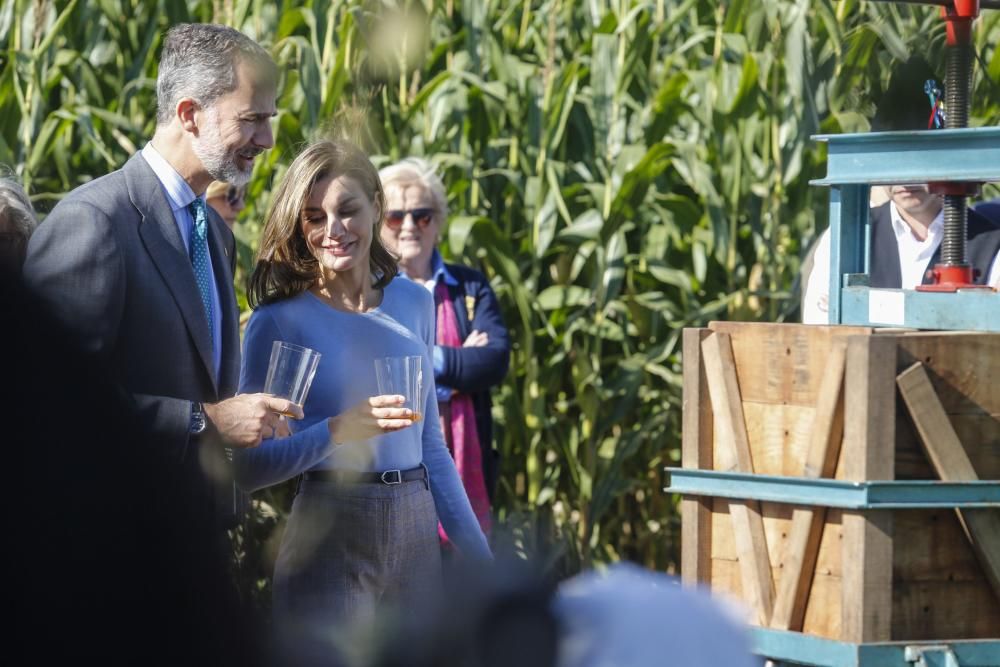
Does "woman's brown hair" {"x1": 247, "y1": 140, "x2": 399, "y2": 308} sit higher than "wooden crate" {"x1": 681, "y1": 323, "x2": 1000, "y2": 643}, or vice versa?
"woman's brown hair" {"x1": 247, "y1": 140, "x2": 399, "y2": 308}

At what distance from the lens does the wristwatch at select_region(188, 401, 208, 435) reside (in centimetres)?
211

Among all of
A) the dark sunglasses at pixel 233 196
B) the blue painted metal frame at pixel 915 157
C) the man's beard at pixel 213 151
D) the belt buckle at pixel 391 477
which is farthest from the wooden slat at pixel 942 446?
the dark sunglasses at pixel 233 196

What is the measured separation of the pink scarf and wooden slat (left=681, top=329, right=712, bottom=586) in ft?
4.66

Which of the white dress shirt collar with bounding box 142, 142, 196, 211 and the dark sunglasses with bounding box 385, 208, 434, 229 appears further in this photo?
the dark sunglasses with bounding box 385, 208, 434, 229

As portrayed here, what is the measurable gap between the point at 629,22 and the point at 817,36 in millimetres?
862

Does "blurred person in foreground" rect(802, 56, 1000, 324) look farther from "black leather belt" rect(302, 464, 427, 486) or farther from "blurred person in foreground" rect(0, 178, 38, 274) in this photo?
"blurred person in foreground" rect(0, 178, 38, 274)

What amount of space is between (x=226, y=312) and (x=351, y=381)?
317 millimetres

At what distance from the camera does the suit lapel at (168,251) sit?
2492 millimetres

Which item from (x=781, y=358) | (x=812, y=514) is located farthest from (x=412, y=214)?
(x=812, y=514)

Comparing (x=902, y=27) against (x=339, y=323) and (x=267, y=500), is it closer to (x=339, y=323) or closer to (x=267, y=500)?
(x=267, y=500)

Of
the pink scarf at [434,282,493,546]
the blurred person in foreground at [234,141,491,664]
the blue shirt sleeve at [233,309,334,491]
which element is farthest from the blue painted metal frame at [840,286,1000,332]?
the pink scarf at [434,282,493,546]

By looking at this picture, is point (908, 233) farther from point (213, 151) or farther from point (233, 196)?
point (233, 196)

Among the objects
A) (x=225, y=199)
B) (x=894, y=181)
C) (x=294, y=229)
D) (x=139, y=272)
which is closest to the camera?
(x=139, y=272)

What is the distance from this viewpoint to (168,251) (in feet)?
8.24
